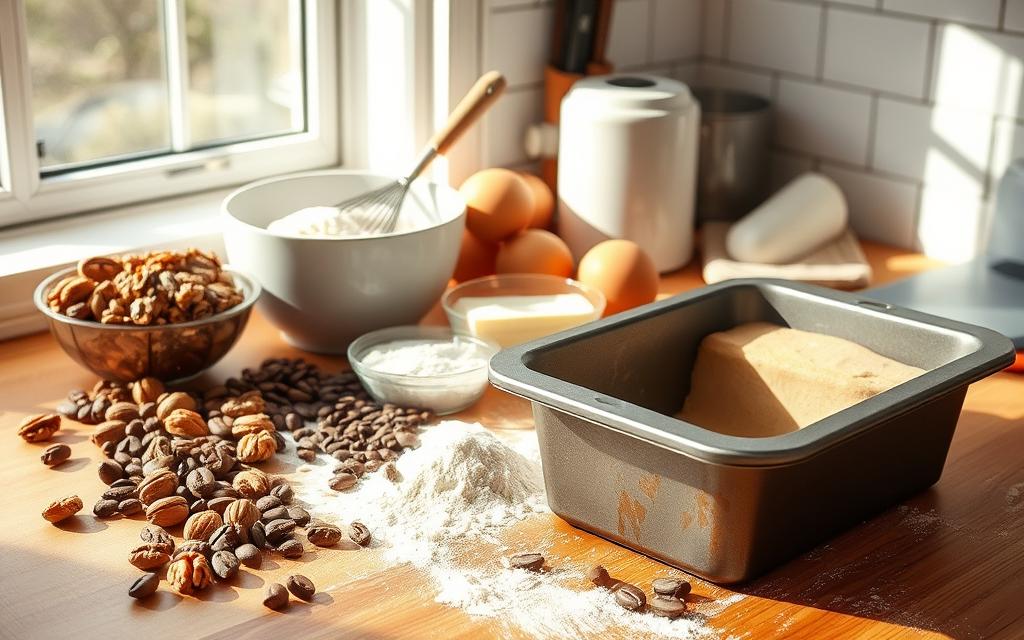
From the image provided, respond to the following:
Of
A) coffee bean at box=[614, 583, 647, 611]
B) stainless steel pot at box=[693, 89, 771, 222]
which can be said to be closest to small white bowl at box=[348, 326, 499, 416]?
coffee bean at box=[614, 583, 647, 611]

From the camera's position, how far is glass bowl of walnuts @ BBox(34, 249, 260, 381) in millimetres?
1124

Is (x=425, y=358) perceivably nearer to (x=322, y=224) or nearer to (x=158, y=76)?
(x=322, y=224)

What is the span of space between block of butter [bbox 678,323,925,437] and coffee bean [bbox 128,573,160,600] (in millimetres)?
466

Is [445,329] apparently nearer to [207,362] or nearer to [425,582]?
[207,362]

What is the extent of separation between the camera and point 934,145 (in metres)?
1.55


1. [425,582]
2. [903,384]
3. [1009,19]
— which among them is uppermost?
[1009,19]

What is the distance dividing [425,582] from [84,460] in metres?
0.35

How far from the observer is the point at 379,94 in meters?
1.53

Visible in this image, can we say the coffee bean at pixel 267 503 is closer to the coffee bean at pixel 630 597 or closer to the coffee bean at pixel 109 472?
the coffee bean at pixel 109 472

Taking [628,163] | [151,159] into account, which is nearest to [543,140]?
[628,163]

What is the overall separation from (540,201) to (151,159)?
18.5 inches

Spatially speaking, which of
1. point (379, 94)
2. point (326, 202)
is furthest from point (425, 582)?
point (379, 94)

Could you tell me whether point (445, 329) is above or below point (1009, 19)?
below

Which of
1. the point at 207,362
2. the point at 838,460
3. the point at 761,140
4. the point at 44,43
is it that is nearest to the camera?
the point at 838,460
